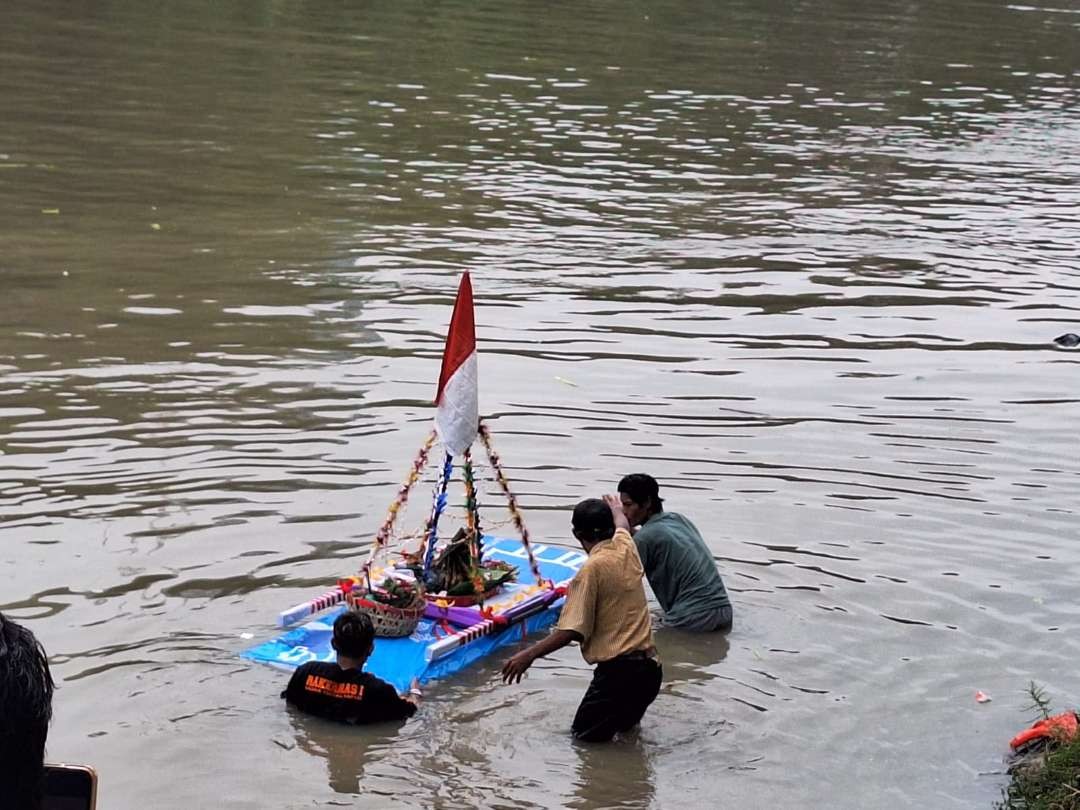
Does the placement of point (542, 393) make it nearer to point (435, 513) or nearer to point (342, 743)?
point (435, 513)

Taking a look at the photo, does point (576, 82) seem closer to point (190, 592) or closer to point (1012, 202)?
point (1012, 202)

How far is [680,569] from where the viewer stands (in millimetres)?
9750

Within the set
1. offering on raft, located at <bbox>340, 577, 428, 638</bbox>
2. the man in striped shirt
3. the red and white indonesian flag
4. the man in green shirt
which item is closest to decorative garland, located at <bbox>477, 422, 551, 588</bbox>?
the red and white indonesian flag

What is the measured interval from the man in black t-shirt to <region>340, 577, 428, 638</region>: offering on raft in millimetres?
684

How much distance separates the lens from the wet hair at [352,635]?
27.5 ft

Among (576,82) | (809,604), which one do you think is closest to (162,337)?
(809,604)

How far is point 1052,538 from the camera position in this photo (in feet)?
36.8

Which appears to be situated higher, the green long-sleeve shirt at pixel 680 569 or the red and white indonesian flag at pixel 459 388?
the red and white indonesian flag at pixel 459 388

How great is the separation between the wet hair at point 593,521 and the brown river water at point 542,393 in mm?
1081

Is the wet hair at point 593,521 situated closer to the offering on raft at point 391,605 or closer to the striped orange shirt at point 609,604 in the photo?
the striped orange shirt at point 609,604

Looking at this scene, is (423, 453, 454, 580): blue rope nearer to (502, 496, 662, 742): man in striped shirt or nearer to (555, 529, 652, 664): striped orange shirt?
(502, 496, 662, 742): man in striped shirt

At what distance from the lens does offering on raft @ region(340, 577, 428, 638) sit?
9.26 m

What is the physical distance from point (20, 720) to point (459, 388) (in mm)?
6516

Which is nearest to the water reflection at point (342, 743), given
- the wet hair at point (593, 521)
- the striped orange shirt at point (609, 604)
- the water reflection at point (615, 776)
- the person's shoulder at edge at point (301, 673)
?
the person's shoulder at edge at point (301, 673)
